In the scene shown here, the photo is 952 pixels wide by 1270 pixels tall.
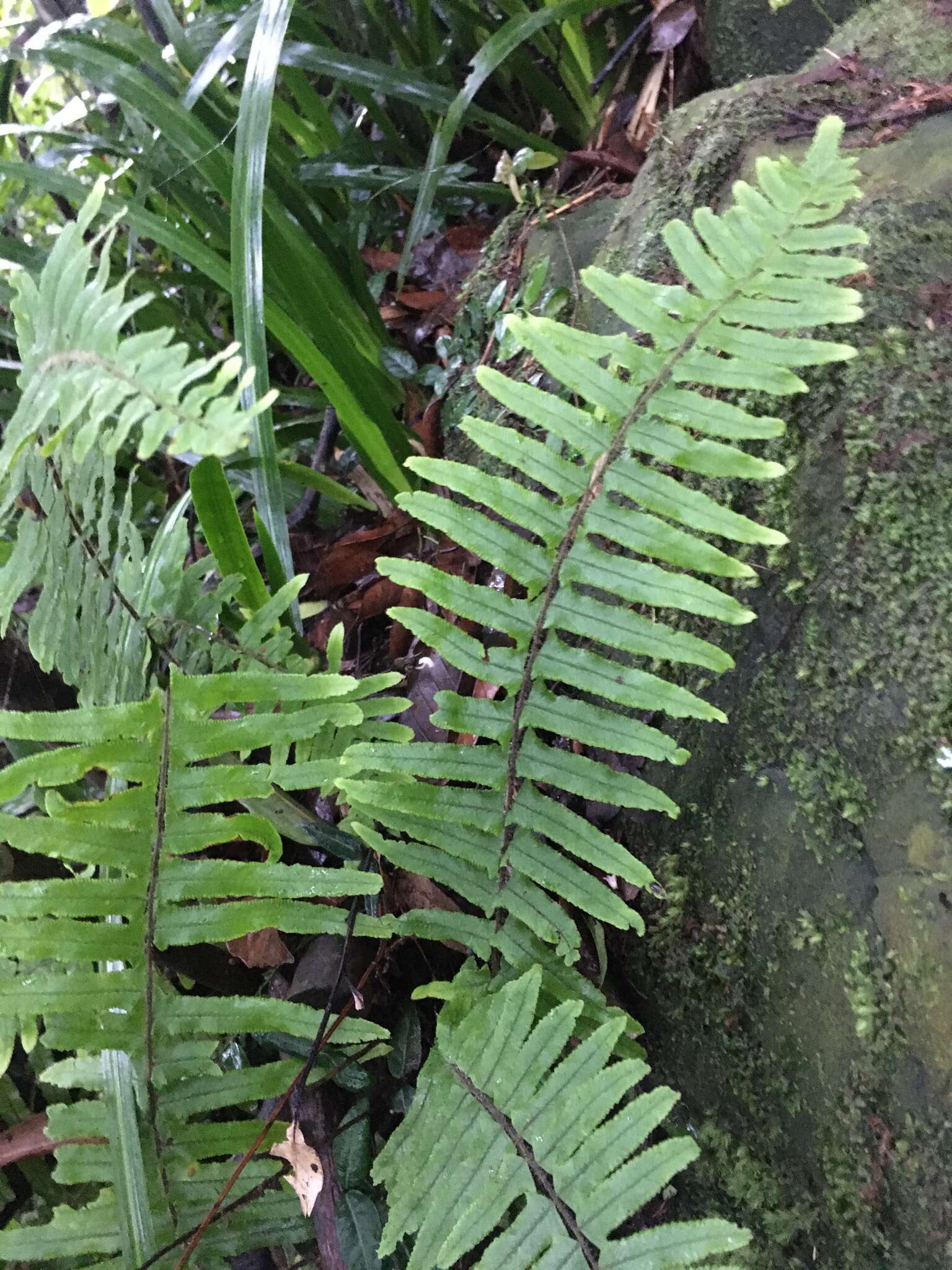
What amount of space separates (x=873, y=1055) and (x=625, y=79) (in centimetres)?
243

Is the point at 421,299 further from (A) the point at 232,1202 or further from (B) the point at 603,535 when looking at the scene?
(A) the point at 232,1202

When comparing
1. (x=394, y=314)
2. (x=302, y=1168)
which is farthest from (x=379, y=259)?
(x=302, y=1168)

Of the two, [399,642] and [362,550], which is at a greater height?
[362,550]

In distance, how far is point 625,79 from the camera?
7.46ft

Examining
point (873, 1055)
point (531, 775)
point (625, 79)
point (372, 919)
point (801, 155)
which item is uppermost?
point (625, 79)

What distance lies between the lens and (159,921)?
102 cm

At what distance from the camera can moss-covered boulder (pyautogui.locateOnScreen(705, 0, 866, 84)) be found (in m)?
1.98

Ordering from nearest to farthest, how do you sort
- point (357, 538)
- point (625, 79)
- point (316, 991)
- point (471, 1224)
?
1. point (471, 1224)
2. point (316, 991)
3. point (357, 538)
4. point (625, 79)

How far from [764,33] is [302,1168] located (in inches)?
102

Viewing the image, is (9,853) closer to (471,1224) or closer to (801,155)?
(471,1224)

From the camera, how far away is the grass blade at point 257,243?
1.61 meters

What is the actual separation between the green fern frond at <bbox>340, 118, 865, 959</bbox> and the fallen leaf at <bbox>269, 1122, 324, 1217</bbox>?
38cm

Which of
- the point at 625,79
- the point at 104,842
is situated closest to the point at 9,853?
the point at 104,842

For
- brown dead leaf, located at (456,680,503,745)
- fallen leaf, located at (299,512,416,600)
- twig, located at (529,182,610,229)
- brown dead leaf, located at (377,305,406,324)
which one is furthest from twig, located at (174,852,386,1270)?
brown dead leaf, located at (377,305,406,324)
